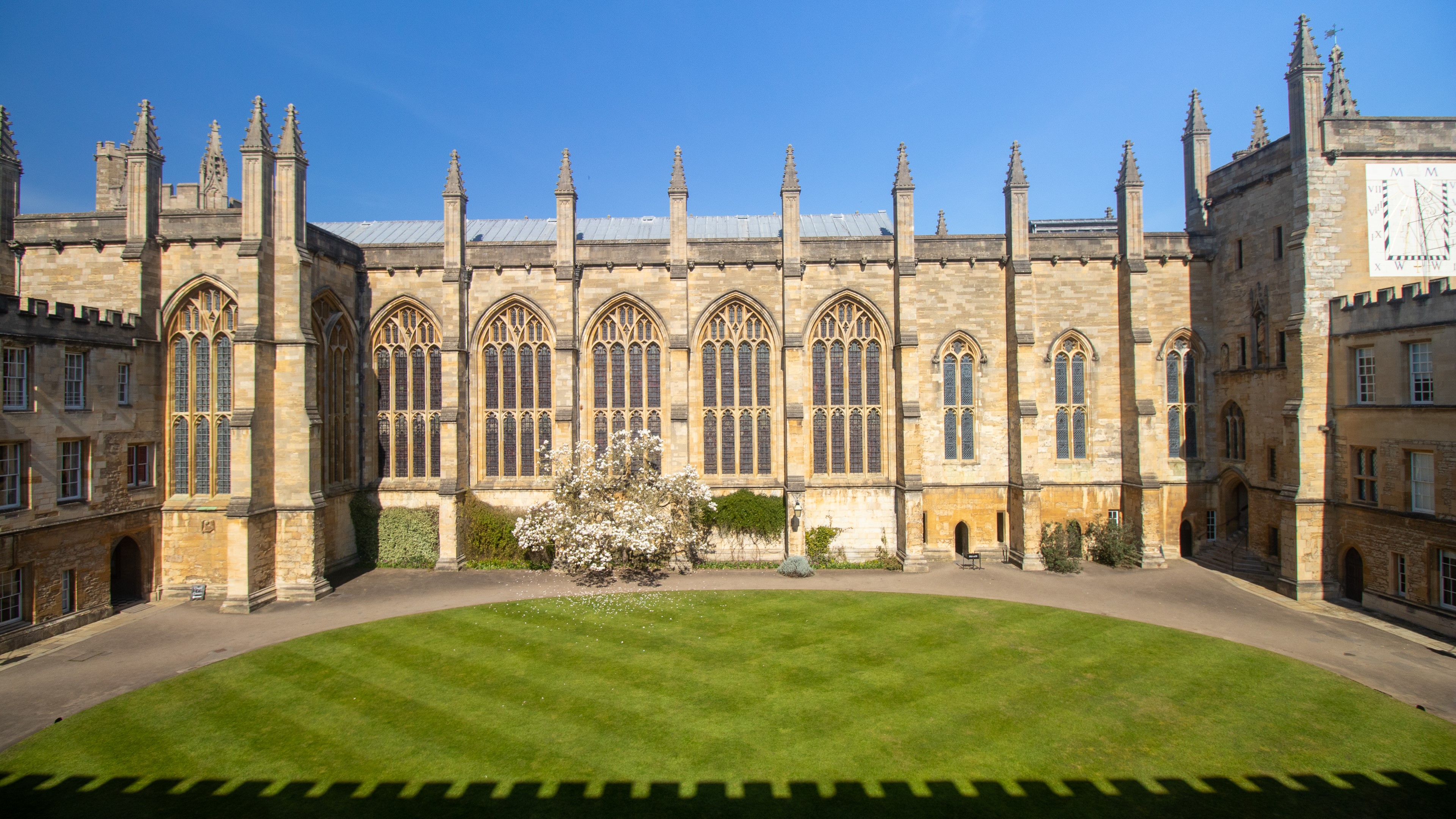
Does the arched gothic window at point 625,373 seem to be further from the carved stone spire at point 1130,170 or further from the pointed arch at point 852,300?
the carved stone spire at point 1130,170

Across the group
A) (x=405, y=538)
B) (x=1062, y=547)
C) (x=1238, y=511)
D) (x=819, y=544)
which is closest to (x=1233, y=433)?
(x=1238, y=511)

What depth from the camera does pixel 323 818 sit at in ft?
28.2

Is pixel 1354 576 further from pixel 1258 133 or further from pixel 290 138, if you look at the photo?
pixel 290 138

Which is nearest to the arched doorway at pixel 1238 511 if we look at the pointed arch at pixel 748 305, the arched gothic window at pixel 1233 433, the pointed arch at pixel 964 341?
the arched gothic window at pixel 1233 433

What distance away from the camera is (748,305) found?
74.2ft

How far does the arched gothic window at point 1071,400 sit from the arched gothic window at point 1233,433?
4.80 meters

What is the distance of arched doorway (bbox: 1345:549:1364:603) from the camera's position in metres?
17.5

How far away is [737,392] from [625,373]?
13.8 feet

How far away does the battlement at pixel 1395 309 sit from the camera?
15328mm

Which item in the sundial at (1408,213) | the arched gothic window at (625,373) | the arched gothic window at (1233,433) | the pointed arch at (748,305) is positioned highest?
the sundial at (1408,213)

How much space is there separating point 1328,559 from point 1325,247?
912 centimetres

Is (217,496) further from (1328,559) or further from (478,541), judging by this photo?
(1328,559)

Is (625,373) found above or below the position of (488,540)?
above

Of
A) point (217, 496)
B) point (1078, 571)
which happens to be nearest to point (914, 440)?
point (1078, 571)
